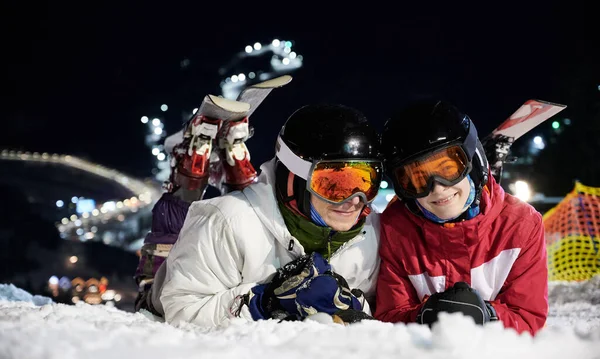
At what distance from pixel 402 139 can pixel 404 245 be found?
2.12 feet

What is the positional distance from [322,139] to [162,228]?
2.26 metres

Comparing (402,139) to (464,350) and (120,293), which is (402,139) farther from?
(120,293)

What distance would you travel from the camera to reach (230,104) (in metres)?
4.37

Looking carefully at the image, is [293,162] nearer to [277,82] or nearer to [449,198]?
[449,198]

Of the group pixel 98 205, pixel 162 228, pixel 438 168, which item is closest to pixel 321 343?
pixel 438 168

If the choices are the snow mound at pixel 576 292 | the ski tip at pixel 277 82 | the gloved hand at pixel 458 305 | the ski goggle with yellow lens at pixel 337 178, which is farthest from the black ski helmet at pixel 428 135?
the snow mound at pixel 576 292

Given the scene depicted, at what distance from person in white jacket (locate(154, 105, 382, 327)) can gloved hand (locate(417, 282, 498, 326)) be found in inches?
15.0

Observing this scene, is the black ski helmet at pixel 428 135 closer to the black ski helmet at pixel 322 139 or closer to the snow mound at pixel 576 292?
the black ski helmet at pixel 322 139

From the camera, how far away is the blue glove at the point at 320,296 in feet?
9.47

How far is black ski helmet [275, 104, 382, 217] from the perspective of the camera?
313cm

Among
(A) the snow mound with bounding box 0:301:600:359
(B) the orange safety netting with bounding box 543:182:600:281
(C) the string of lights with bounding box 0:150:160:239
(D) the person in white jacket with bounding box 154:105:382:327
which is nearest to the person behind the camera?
(A) the snow mound with bounding box 0:301:600:359

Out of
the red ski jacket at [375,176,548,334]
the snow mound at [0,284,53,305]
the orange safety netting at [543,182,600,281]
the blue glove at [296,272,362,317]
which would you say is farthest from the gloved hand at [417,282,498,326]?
the orange safety netting at [543,182,600,281]

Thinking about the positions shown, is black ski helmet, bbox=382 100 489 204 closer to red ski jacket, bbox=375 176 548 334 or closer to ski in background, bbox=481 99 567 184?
red ski jacket, bbox=375 176 548 334

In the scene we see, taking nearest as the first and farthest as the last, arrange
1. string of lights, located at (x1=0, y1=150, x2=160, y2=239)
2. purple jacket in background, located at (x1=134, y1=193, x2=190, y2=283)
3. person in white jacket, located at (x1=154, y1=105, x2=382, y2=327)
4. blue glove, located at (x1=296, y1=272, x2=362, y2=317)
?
blue glove, located at (x1=296, y1=272, x2=362, y2=317), person in white jacket, located at (x1=154, y1=105, x2=382, y2=327), purple jacket in background, located at (x1=134, y1=193, x2=190, y2=283), string of lights, located at (x1=0, y1=150, x2=160, y2=239)
